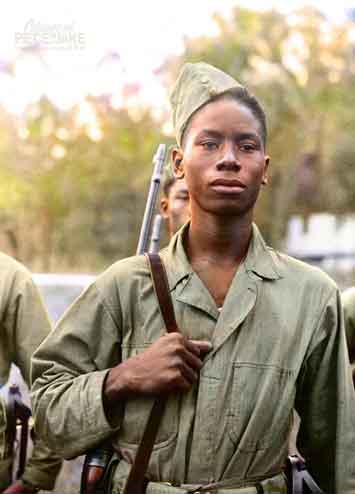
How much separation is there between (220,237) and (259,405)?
1.86ft

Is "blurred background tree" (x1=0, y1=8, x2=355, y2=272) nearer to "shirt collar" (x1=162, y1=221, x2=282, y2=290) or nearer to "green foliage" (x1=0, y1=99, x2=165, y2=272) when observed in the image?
"green foliage" (x1=0, y1=99, x2=165, y2=272)

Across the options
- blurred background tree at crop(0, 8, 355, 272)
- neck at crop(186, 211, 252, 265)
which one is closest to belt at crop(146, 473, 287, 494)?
neck at crop(186, 211, 252, 265)

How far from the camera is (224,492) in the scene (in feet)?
7.67

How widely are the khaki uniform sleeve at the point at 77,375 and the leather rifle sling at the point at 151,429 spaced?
0.12m

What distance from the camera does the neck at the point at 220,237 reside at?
2.58 m

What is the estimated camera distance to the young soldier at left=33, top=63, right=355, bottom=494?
2.37 metres

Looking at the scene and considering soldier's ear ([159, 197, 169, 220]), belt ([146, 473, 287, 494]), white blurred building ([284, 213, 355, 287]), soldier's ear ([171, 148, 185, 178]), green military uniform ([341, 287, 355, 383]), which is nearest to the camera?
belt ([146, 473, 287, 494])

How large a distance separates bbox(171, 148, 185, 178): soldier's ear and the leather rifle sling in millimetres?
422

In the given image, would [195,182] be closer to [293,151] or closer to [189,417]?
[189,417]

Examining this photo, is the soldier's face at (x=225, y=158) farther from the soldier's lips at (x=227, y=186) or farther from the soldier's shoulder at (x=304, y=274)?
the soldier's shoulder at (x=304, y=274)

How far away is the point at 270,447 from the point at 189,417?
0.90ft

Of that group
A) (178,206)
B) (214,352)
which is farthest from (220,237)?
(178,206)

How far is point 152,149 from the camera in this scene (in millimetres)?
15875

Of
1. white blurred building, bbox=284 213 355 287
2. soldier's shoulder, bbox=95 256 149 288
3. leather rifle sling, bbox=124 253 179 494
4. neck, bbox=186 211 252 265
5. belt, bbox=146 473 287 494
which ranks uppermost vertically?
neck, bbox=186 211 252 265
